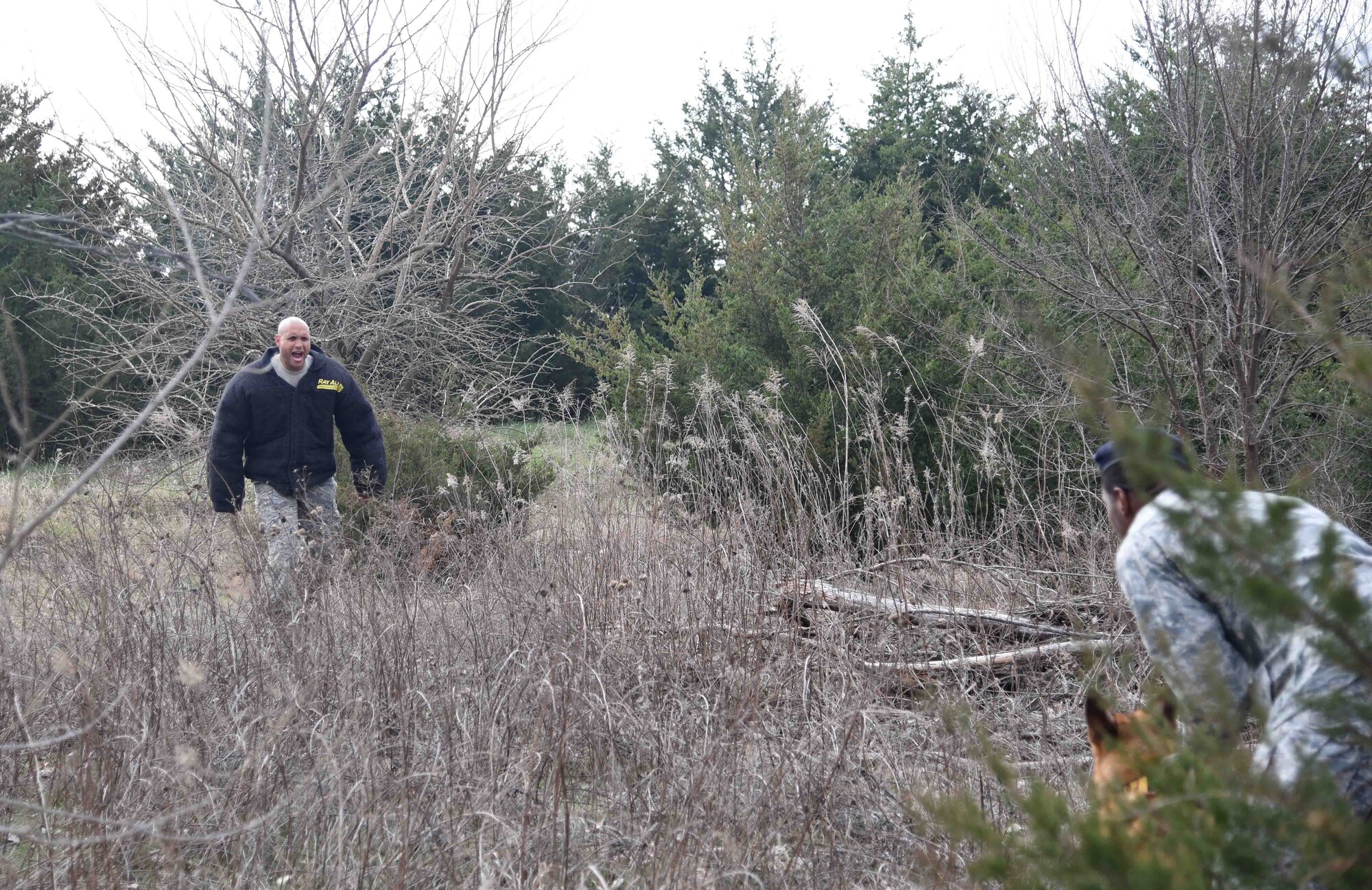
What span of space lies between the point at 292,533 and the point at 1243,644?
4.43 meters

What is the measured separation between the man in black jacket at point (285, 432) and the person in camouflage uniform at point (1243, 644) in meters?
4.46

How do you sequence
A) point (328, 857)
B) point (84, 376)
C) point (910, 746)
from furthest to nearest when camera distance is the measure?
point (84, 376)
point (910, 746)
point (328, 857)

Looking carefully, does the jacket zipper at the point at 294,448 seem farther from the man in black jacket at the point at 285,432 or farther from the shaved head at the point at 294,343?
the shaved head at the point at 294,343

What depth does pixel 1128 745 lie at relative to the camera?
1.47 metres

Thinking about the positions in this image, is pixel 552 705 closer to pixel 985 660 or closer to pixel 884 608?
pixel 884 608

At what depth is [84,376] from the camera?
14.2 meters

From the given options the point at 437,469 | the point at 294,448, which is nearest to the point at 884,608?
the point at 294,448

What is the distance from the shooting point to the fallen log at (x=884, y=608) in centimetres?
435

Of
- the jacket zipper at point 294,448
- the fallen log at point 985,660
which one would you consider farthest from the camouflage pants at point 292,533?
the fallen log at point 985,660

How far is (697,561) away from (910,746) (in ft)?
4.03

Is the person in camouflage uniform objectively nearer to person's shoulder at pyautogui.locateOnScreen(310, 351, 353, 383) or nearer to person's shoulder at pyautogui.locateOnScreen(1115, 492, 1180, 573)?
person's shoulder at pyautogui.locateOnScreen(1115, 492, 1180, 573)

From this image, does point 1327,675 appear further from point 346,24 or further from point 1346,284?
point 346,24

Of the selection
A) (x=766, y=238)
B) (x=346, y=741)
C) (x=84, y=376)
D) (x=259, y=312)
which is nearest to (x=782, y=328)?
(x=766, y=238)

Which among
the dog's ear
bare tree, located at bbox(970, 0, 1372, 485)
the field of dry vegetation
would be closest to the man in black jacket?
the field of dry vegetation
